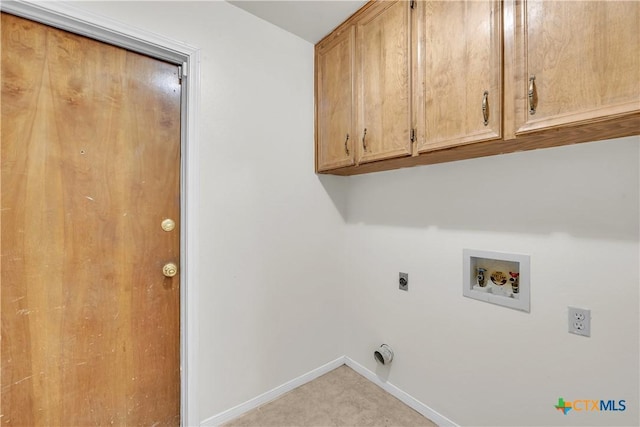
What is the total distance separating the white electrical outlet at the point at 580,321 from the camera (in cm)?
109

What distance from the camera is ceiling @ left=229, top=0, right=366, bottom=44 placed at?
1516 millimetres

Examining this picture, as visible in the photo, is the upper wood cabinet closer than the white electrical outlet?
Yes

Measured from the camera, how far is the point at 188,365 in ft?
4.67

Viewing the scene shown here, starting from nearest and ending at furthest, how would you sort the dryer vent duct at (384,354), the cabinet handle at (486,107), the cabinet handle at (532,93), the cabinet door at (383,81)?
1. the cabinet handle at (532,93)
2. the cabinet handle at (486,107)
3. the cabinet door at (383,81)
4. the dryer vent duct at (384,354)

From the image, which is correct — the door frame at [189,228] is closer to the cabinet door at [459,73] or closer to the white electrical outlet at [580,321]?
the cabinet door at [459,73]

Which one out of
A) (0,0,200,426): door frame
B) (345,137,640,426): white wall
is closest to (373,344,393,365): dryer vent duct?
(345,137,640,426): white wall

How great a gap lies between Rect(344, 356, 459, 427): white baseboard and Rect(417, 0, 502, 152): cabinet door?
1455 millimetres

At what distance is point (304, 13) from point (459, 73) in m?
0.98

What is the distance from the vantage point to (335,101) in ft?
5.75

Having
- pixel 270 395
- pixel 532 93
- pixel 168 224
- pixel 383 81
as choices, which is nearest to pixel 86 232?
pixel 168 224

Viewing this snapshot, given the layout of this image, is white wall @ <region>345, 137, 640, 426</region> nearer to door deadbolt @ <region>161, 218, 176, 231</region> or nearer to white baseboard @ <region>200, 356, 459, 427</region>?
white baseboard @ <region>200, 356, 459, 427</region>

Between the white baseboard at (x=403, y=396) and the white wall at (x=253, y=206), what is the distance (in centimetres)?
24

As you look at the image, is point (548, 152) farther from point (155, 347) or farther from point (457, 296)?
point (155, 347)

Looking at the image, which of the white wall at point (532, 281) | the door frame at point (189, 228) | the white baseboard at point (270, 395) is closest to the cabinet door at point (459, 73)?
the white wall at point (532, 281)
